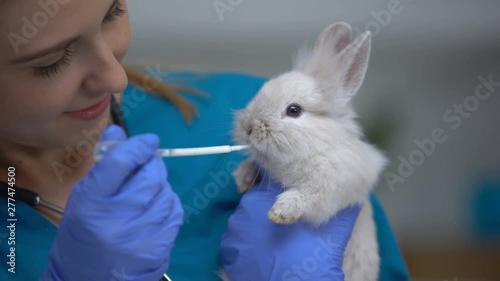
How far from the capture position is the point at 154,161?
78 centimetres

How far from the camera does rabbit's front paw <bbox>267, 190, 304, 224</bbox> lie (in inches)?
34.5

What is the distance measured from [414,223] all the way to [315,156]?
1337 mm

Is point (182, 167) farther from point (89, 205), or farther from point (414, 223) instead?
point (414, 223)

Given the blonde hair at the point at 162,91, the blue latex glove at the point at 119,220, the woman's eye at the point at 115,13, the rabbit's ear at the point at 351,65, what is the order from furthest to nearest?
1. the blonde hair at the point at 162,91
2. the rabbit's ear at the point at 351,65
3. the woman's eye at the point at 115,13
4. the blue latex glove at the point at 119,220

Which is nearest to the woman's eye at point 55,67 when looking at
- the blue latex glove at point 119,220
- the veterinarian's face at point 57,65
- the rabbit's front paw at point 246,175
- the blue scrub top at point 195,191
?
the veterinarian's face at point 57,65

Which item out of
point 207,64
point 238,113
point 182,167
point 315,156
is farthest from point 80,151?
point 207,64

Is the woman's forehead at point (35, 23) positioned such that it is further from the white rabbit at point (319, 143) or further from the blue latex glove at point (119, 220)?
the white rabbit at point (319, 143)

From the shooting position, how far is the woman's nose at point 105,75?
2.72ft

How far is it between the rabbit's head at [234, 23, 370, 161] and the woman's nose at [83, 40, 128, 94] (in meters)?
0.24

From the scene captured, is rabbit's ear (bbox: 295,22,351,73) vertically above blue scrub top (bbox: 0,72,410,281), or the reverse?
rabbit's ear (bbox: 295,22,351,73)

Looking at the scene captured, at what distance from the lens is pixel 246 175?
1034mm

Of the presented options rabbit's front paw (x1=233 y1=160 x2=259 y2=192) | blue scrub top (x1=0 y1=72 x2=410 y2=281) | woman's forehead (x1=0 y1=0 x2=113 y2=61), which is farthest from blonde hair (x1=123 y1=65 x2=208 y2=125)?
woman's forehead (x1=0 y1=0 x2=113 y2=61)

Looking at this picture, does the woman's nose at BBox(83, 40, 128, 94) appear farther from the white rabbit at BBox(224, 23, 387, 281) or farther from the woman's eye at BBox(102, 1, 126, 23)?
the white rabbit at BBox(224, 23, 387, 281)

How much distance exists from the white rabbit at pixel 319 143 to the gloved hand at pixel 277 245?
33 millimetres
